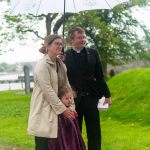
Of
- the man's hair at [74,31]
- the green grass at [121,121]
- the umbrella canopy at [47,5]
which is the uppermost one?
the umbrella canopy at [47,5]

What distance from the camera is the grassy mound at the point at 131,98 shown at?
359 inches

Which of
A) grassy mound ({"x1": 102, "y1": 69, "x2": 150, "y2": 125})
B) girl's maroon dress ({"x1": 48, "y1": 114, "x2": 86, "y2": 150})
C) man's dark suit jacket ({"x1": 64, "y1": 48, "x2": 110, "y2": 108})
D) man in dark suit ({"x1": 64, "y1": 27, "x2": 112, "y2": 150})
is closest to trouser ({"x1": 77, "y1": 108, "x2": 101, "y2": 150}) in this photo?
man in dark suit ({"x1": 64, "y1": 27, "x2": 112, "y2": 150})

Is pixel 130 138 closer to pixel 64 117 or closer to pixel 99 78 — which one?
pixel 99 78

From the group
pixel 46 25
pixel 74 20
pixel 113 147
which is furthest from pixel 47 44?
pixel 74 20

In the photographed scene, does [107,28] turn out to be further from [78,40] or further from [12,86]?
[78,40]

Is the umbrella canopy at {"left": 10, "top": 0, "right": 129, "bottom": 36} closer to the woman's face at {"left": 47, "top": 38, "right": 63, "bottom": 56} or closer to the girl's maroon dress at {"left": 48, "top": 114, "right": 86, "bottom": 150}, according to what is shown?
the woman's face at {"left": 47, "top": 38, "right": 63, "bottom": 56}

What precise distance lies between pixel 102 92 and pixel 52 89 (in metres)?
1.05

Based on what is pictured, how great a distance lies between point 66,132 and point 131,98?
226 inches

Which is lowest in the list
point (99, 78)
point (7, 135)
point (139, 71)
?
point (7, 135)

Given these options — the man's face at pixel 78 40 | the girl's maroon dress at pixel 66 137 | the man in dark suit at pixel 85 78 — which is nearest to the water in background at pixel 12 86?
the man in dark suit at pixel 85 78

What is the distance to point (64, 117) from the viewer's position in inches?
177

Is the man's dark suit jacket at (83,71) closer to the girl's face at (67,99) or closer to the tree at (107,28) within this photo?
the girl's face at (67,99)

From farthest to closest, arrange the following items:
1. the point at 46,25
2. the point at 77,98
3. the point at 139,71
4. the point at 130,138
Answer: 1. the point at 46,25
2. the point at 139,71
3. the point at 130,138
4. the point at 77,98

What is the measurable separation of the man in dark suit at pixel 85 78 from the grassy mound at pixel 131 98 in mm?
3606
